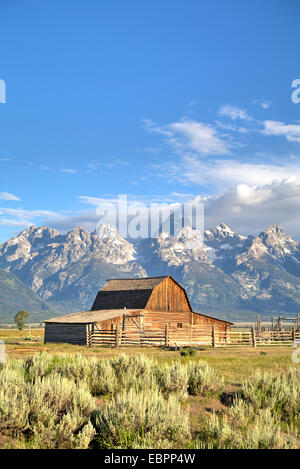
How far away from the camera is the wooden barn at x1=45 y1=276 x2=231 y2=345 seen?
41.2 metres

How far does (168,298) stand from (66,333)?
14.2m

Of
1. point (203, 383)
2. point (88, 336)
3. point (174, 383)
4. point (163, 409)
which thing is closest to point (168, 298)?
point (88, 336)

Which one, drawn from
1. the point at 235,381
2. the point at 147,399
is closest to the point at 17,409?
the point at 147,399

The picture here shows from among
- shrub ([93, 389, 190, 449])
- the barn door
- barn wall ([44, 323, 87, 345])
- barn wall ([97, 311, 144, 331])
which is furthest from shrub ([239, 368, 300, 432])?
the barn door

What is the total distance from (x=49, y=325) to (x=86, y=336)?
7.36 m

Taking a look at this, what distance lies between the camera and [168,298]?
51.6 metres

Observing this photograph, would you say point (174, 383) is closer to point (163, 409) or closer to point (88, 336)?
point (163, 409)

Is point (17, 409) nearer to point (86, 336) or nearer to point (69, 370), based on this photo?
point (69, 370)

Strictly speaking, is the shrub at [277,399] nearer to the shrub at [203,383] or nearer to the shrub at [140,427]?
the shrub at [203,383]

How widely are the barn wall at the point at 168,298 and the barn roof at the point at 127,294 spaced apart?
0.67 metres

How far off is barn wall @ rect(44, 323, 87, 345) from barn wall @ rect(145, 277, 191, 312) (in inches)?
397

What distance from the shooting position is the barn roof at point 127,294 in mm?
49531

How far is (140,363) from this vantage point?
14484mm
